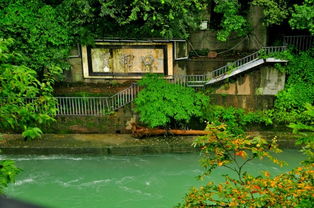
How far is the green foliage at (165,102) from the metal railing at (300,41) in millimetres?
4884

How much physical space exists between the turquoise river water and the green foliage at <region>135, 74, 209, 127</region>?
169cm

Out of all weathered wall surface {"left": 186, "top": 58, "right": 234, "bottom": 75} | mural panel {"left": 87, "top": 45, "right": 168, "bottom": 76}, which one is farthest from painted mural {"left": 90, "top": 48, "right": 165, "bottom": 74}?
weathered wall surface {"left": 186, "top": 58, "right": 234, "bottom": 75}

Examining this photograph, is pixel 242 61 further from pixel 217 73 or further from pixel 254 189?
pixel 254 189

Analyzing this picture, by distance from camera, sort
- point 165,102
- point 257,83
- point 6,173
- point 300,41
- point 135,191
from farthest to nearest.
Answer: point 300,41 → point 257,83 → point 165,102 → point 135,191 → point 6,173

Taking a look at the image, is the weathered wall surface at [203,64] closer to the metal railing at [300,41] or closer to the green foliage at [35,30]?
the metal railing at [300,41]

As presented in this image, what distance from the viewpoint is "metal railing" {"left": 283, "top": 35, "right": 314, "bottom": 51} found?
52.7 feet

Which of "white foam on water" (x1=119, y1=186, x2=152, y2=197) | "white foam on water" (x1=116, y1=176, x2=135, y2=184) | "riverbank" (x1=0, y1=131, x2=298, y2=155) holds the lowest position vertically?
"white foam on water" (x1=119, y1=186, x2=152, y2=197)

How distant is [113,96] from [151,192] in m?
5.06

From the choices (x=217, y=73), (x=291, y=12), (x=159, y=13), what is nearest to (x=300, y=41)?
(x=291, y=12)

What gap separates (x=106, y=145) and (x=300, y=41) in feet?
32.7

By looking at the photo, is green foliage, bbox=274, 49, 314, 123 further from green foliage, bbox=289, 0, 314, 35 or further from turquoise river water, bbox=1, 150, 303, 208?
green foliage, bbox=289, 0, 314, 35

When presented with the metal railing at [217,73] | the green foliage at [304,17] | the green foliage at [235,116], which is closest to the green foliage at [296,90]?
the green foliage at [235,116]

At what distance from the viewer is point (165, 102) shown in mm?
14758

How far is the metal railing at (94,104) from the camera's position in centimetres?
1579
